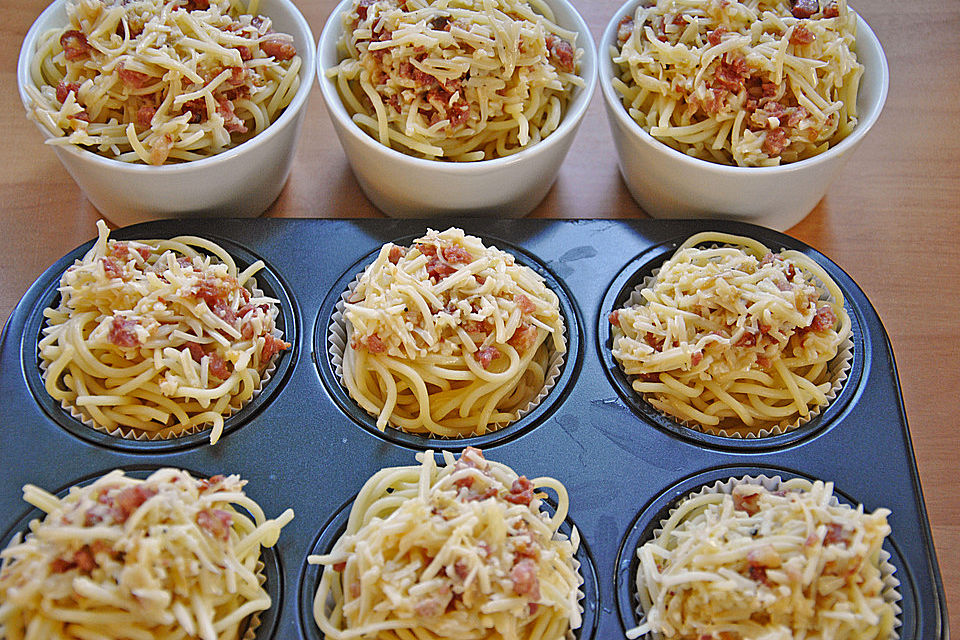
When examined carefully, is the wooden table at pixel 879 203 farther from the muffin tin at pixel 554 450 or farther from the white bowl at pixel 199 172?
the muffin tin at pixel 554 450

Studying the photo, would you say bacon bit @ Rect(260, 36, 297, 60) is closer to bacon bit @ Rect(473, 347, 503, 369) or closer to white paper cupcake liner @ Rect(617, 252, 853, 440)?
bacon bit @ Rect(473, 347, 503, 369)

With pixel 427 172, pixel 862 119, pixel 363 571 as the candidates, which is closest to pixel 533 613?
pixel 363 571

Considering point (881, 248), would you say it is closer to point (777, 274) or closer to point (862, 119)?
point (862, 119)

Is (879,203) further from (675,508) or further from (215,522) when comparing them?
(215,522)

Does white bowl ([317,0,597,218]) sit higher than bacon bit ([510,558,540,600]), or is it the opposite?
white bowl ([317,0,597,218])

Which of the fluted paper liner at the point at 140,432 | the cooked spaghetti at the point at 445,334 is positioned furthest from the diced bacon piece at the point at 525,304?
the fluted paper liner at the point at 140,432

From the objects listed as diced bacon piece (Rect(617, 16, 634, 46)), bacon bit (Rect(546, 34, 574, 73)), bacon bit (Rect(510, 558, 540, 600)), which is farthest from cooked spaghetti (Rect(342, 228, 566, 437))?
diced bacon piece (Rect(617, 16, 634, 46))
